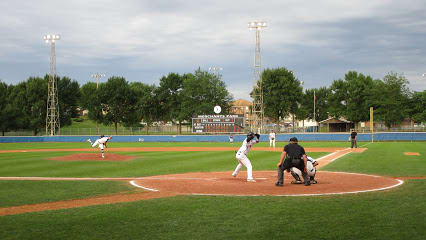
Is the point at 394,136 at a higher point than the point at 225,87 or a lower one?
lower

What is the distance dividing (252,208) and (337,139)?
4938 cm

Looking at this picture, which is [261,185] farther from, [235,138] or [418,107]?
[418,107]

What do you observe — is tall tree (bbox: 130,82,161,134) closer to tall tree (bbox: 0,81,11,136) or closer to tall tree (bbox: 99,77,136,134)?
tall tree (bbox: 99,77,136,134)

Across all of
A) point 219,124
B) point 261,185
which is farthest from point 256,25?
point 261,185

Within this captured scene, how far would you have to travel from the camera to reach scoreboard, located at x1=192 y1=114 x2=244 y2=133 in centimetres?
5644

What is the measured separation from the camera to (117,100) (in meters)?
90.1

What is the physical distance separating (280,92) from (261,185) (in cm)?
7423

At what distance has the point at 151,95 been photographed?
9262 cm

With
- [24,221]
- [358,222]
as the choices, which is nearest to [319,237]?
[358,222]

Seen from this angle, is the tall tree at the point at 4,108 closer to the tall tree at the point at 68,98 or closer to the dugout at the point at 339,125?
the tall tree at the point at 68,98

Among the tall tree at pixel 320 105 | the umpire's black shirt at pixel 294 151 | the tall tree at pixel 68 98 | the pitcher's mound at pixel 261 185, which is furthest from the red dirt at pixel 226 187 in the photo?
the tall tree at pixel 320 105

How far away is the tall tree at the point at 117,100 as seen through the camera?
293 feet

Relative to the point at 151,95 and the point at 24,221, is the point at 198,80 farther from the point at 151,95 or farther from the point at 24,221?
the point at 24,221

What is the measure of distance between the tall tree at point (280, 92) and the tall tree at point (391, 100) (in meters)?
15.5
